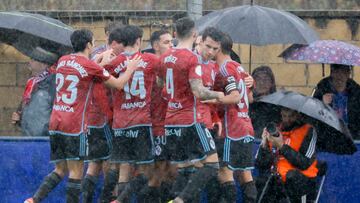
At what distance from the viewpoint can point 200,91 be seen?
12484mm

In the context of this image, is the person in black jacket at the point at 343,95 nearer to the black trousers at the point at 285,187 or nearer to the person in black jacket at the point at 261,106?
the person in black jacket at the point at 261,106

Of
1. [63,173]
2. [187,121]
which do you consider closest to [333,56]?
[187,121]

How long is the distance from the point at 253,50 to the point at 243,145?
15.3 ft

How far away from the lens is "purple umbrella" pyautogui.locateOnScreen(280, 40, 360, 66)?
1424cm

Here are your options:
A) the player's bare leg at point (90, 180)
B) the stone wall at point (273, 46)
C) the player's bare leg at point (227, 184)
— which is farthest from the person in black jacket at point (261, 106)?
the stone wall at point (273, 46)

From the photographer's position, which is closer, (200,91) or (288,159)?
(200,91)

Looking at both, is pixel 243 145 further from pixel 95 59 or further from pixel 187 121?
pixel 95 59

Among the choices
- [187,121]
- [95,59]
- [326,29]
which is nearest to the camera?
[187,121]

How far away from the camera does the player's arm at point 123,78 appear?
13023 millimetres

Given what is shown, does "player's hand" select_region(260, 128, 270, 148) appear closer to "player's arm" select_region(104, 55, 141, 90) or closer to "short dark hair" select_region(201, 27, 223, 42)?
"short dark hair" select_region(201, 27, 223, 42)

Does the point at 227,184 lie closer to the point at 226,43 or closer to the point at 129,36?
the point at 226,43

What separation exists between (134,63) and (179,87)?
67 cm

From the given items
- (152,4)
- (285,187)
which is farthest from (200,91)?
(152,4)

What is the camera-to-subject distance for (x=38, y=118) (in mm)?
14438
